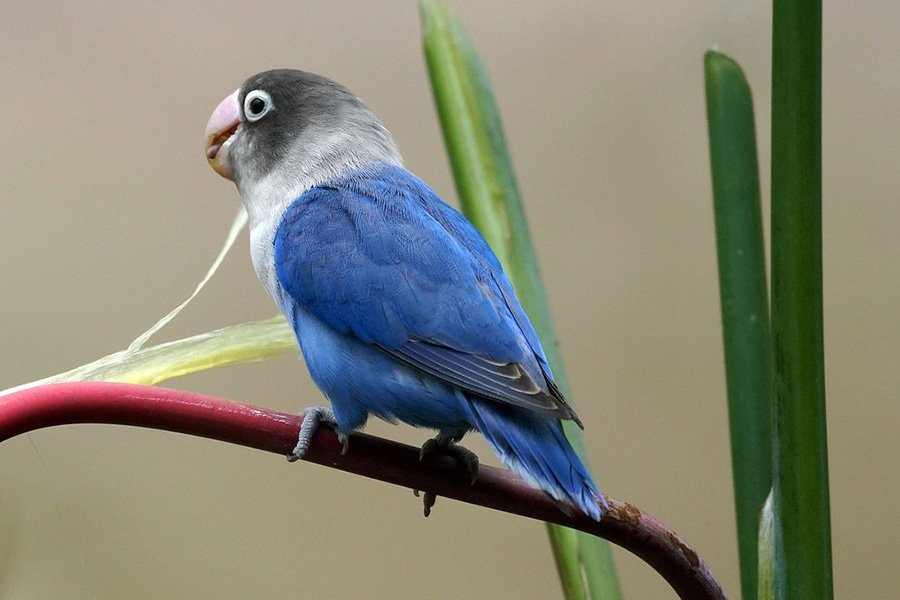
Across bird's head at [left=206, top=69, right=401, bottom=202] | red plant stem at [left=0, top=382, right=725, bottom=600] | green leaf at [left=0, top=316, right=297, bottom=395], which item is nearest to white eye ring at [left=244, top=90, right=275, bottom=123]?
bird's head at [left=206, top=69, right=401, bottom=202]

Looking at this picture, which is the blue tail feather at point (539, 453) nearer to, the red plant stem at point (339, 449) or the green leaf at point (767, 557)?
the red plant stem at point (339, 449)

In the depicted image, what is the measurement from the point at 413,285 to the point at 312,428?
0.12 metres

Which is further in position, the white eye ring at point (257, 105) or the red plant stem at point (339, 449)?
the white eye ring at point (257, 105)

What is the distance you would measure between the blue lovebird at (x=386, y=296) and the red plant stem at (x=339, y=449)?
0.02m

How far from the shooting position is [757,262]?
2.17 ft

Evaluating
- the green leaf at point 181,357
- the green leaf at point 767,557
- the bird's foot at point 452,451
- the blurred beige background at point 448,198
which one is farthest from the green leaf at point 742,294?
the blurred beige background at point 448,198

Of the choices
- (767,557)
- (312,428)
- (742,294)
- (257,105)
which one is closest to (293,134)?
(257,105)

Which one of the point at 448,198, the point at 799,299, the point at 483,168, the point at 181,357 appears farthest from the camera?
the point at 448,198

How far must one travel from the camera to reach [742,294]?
2.16ft

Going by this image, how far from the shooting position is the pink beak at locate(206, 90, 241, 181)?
0.79 m

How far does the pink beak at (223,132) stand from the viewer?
0.79 metres

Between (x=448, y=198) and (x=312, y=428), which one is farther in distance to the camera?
(x=448, y=198)

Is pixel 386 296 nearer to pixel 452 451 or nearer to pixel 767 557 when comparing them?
pixel 452 451

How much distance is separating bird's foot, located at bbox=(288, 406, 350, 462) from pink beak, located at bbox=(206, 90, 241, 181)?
0.98 feet
